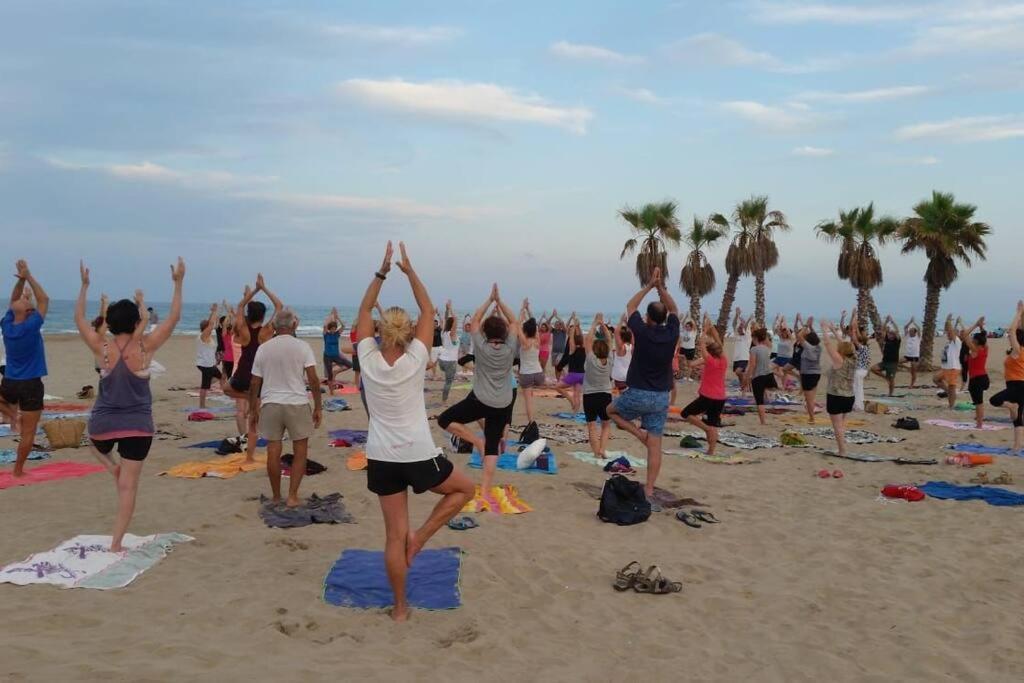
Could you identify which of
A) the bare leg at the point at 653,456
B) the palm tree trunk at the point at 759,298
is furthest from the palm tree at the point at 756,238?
the bare leg at the point at 653,456

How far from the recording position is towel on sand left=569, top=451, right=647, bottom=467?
34.0 feet

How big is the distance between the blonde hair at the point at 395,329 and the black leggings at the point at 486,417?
3.22m

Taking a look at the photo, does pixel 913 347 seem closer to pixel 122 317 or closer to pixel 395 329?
pixel 395 329

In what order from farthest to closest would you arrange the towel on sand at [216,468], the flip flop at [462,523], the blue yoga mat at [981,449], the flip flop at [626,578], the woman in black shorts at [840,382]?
the blue yoga mat at [981,449] < the woman in black shorts at [840,382] < the towel on sand at [216,468] < the flip flop at [462,523] < the flip flop at [626,578]

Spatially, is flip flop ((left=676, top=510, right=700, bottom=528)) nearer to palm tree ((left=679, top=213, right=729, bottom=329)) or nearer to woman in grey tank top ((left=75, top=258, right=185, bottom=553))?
woman in grey tank top ((left=75, top=258, right=185, bottom=553))

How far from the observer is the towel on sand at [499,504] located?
7402 millimetres

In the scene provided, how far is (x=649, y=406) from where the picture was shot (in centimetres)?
791

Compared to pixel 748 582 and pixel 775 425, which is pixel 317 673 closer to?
pixel 748 582

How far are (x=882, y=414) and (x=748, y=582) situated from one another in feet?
40.9

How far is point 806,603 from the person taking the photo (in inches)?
211

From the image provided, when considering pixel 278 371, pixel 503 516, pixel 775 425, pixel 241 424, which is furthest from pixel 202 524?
pixel 775 425

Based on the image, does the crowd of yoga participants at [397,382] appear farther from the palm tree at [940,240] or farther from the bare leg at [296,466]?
the palm tree at [940,240]

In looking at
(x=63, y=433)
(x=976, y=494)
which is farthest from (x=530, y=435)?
(x=63, y=433)

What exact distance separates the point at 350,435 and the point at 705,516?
6580 mm
